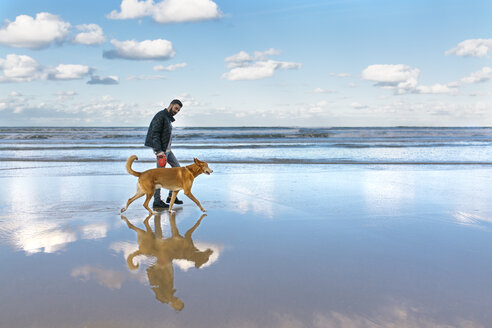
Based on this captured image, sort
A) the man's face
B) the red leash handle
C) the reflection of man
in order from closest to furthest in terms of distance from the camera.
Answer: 1. the reflection of man
2. the red leash handle
3. the man's face

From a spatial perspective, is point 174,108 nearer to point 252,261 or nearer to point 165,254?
point 165,254

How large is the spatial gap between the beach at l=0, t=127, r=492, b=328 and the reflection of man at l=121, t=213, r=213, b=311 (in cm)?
2

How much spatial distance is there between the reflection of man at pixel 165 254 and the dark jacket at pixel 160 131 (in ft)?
5.57

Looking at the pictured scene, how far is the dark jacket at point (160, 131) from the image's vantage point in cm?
688

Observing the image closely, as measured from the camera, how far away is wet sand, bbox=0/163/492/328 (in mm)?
2824

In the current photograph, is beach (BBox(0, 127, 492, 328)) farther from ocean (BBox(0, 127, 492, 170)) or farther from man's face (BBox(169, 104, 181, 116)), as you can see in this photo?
ocean (BBox(0, 127, 492, 170))

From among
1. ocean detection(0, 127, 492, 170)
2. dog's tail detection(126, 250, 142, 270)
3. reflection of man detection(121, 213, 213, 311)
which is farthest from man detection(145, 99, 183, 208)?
ocean detection(0, 127, 492, 170)

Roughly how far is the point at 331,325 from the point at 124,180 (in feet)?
26.8

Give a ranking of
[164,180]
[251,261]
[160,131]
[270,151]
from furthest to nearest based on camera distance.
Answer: [270,151] → [160,131] → [164,180] → [251,261]

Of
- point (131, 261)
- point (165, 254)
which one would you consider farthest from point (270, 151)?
point (131, 261)

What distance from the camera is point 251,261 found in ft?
12.8

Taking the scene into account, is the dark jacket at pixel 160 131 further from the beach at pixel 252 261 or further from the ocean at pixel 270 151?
the ocean at pixel 270 151

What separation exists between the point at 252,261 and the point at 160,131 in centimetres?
373

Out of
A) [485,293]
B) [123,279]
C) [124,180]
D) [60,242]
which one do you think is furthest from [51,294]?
[124,180]
